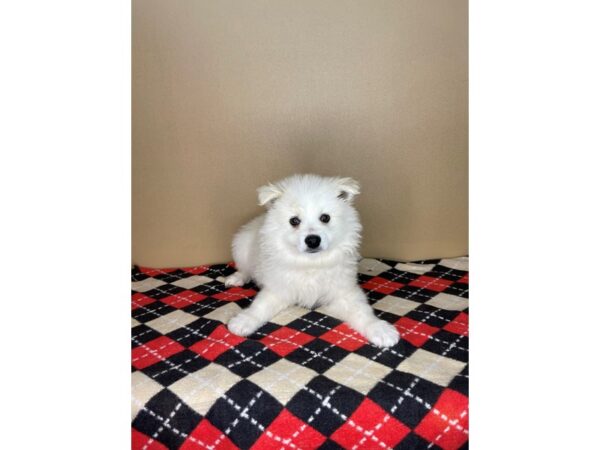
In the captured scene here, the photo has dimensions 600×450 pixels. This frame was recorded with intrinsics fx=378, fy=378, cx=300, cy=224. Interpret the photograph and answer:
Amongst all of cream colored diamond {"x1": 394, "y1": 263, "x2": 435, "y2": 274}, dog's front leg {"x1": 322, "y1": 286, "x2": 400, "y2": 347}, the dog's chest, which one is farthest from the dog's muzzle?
cream colored diamond {"x1": 394, "y1": 263, "x2": 435, "y2": 274}

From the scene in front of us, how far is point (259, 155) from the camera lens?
2.36 meters

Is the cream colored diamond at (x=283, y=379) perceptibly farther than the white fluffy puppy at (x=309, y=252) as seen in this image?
No

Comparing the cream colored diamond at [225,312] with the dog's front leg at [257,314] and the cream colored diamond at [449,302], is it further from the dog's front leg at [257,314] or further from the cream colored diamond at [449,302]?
the cream colored diamond at [449,302]

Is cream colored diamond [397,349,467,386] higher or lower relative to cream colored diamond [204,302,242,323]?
lower

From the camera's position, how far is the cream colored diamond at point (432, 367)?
133cm

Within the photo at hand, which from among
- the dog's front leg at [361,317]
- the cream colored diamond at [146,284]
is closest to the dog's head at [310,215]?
the dog's front leg at [361,317]

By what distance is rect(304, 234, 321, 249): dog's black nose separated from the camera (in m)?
1.69

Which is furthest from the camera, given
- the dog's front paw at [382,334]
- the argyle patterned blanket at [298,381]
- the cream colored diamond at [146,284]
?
the cream colored diamond at [146,284]

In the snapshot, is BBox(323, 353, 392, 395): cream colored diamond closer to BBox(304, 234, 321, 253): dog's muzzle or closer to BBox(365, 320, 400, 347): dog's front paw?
BBox(365, 320, 400, 347): dog's front paw

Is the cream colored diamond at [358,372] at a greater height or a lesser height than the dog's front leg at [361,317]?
lesser

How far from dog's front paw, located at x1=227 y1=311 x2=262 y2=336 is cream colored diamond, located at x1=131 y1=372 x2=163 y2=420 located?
404mm

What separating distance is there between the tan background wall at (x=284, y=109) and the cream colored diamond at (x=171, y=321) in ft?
2.26

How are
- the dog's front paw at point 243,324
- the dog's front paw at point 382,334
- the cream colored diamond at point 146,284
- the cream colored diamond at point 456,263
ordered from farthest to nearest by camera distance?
the cream colored diamond at point 456,263
the cream colored diamond at point 146,284
the dog's front paw at point 243,324
the dog's front paw at point 382,334
